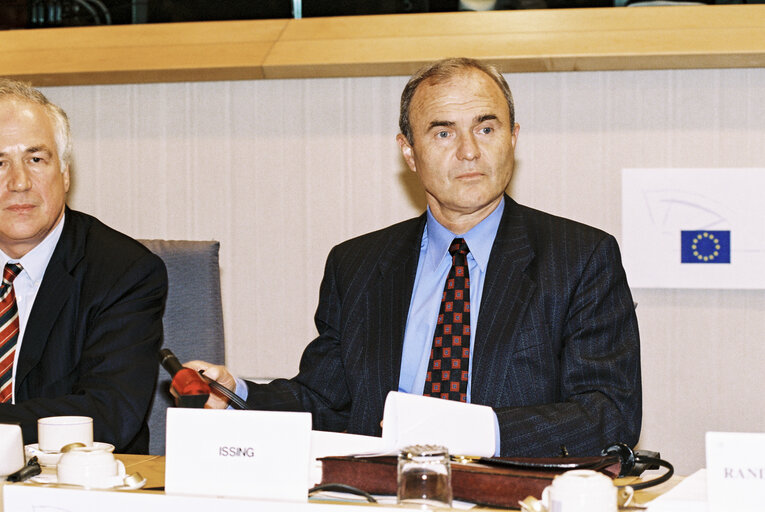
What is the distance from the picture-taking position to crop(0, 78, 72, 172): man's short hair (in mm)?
2229

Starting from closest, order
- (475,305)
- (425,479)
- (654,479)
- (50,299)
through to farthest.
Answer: (425,479) < (654,479) < (475,305) < (50,299)

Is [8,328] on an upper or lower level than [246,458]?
upper

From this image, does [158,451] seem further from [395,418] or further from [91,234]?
[395,418]

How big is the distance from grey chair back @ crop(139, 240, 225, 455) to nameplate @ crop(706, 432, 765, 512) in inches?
55.1

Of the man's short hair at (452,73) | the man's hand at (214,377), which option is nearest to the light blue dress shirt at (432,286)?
the man's short hair at (452,73)

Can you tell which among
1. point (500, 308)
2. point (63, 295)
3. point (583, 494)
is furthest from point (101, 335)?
point (583, 494)

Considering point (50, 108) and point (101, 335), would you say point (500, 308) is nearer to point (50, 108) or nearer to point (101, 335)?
point (101, 335)

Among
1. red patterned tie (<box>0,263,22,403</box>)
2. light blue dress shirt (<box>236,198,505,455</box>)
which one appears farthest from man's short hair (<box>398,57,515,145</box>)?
red patterned tie (<box>0,263,22,403</box>)

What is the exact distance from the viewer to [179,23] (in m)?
2.92

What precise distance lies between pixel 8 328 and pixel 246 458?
131 centimetres

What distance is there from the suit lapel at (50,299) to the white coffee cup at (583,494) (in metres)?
1.50

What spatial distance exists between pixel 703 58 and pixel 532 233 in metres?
0.89

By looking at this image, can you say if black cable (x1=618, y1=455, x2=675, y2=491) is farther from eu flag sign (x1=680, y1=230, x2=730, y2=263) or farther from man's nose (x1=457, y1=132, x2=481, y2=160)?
eu flag sign (x1=680, y1=230, x2=730, y2=263)

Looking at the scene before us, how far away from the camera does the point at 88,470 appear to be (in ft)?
3.71
